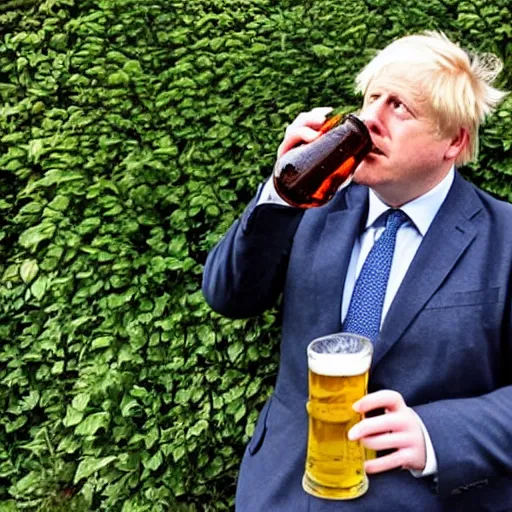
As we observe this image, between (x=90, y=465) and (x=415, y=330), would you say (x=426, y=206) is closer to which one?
(x=415, y=330)

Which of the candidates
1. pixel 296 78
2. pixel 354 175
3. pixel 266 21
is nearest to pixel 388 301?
pixel 354 175

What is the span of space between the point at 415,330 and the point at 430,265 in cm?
15

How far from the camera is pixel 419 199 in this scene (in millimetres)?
1810

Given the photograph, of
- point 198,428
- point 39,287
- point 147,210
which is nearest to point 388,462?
point 198,428

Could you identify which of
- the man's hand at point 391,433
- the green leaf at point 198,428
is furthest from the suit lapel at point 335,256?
the green leaf at point 198,428

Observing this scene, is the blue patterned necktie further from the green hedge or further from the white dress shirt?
the green hedge

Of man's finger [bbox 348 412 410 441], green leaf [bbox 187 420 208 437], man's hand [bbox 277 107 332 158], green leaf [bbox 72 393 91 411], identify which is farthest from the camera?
green leaf [bbox 72 393 91 411]

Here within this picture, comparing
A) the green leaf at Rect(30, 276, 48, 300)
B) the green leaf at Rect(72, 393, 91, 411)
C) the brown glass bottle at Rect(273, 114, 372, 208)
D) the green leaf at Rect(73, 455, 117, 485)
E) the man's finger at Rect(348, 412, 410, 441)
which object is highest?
the brown glass bottle at Rect(273, 114, 372, 208)

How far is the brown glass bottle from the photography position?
1.57 metres

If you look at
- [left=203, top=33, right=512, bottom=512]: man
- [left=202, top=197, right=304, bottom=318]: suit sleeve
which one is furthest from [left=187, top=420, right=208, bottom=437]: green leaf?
[left=202, top=197, right=304, bottom=318]: suit sleeve

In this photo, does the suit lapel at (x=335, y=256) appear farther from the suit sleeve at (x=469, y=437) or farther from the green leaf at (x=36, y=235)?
the green leaf at (x=36, y=235)

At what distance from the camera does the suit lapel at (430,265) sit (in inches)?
66.9

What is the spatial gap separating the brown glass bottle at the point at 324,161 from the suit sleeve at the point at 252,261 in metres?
0.11

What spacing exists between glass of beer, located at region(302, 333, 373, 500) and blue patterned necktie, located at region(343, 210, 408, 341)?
0.23 meters
